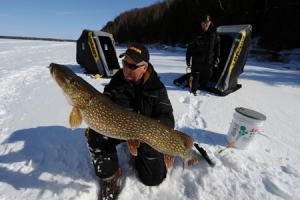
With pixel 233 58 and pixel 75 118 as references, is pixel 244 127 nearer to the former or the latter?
pixel 75 118

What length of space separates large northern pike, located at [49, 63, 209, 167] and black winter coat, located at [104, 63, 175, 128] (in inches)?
13.2

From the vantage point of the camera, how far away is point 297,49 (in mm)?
14742

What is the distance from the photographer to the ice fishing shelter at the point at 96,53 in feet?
19.5

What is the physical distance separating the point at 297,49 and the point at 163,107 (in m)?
16.3

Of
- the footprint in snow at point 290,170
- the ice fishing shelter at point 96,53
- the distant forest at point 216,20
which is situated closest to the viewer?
the footprint in snow at point 290,170

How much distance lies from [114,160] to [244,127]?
163 centimetres

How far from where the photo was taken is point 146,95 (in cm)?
218

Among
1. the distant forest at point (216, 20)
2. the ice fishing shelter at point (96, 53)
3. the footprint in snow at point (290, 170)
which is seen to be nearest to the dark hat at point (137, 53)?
the footprint in snow at point (290, 170)

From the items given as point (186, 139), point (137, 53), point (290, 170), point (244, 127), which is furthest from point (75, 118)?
point (290, 170)

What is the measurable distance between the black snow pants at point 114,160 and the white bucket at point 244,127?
1081 millimetres

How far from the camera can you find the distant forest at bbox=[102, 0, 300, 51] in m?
14.5

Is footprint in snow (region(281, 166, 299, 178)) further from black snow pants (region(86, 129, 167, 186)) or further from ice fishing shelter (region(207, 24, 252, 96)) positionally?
ice fishing shelter (region(207, 24, 252, 96))

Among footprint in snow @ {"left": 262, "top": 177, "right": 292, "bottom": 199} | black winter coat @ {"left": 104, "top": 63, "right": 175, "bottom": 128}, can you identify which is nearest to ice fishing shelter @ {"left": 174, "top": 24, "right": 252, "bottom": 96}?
footprint in snow @ {"left": 262, "top": 177, "right": 292, "bottom": 199}

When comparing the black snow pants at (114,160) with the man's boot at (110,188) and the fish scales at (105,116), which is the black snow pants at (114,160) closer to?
the man's boot at (110,188)
